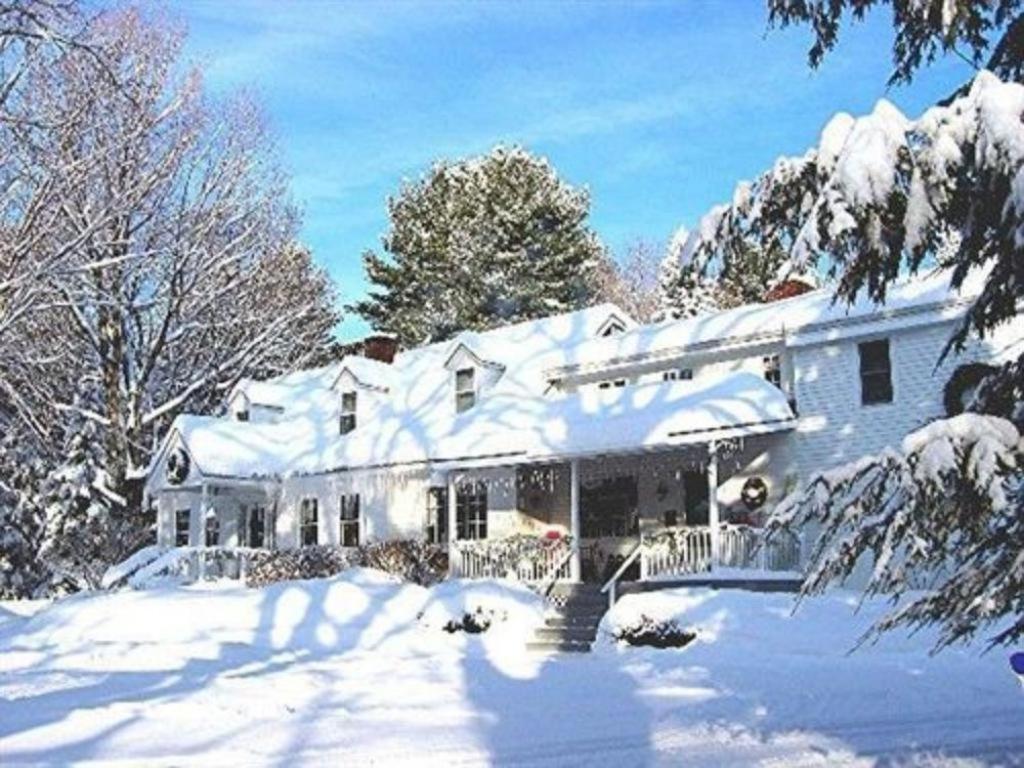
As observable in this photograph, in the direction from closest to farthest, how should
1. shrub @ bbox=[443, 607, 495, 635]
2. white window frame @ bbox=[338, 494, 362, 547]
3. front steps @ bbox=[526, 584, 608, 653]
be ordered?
front steps @ bbox=[526, 584, 608, 653]
shrub @ bbox=[443, 607, 495, 635]
white window frame @ bbox=[338, 494, 362, 547]

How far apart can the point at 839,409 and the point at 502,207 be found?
30150 millimetres

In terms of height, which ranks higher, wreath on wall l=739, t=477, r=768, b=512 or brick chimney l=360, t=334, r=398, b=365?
brick chimney l=360, t=334, r=398, b=365

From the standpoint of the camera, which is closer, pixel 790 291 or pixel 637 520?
pixel 637 520

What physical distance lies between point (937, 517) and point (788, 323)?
1824 centimetres

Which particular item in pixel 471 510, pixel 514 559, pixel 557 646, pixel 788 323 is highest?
pixel 788 323

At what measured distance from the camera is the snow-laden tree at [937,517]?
512cm

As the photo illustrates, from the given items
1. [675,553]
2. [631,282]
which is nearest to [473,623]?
[675,553]

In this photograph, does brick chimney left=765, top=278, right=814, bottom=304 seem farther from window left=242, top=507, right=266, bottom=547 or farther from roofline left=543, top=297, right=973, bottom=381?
window left=242, top=507, right=266, bottom=547

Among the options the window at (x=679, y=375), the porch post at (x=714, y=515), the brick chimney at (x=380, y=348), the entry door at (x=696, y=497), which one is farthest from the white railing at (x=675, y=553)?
the brick chimney at (x=380, y=348)

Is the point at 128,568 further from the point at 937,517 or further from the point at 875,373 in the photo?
the point at 937,517

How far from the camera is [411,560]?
2591 centimetres

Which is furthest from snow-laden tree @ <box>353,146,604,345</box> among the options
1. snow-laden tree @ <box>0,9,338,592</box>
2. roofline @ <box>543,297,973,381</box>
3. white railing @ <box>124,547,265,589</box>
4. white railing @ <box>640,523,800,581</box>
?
white railing @ <box>640,523,800,581</box>

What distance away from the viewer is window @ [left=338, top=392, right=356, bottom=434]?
31.4 meters

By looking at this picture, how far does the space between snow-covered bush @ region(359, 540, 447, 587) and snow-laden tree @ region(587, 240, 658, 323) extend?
89.0 feet
